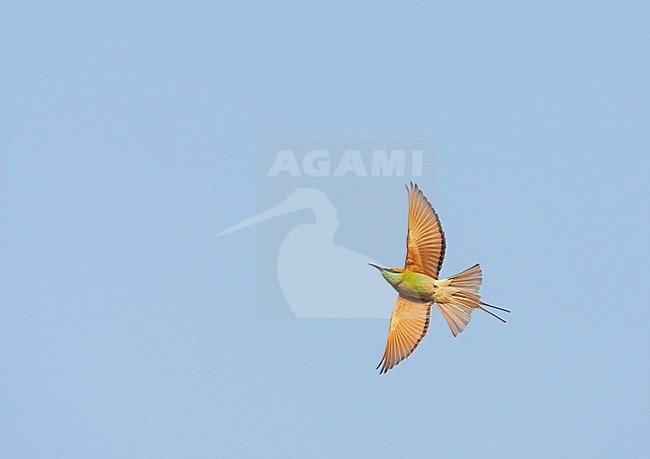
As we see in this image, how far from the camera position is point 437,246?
10609 millimetres

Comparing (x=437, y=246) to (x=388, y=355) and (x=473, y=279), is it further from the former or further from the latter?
(x=388, y=355)

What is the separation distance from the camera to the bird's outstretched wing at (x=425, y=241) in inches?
419

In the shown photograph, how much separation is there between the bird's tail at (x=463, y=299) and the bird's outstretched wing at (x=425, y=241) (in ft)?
0.84

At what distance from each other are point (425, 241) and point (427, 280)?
→ 0.35 metres

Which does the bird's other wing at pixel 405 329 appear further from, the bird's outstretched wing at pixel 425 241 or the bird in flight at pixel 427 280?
the bird's outstretched wing at pixel 425 241

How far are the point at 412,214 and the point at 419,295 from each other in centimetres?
73

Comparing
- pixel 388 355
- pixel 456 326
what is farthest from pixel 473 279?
pixel 388 355

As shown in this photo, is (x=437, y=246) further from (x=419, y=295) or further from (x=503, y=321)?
(x=503, y=321)

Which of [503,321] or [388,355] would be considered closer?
[503,321]

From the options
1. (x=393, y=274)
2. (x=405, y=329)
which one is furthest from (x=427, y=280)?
(x=405, y=329)

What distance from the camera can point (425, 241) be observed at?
10672mm

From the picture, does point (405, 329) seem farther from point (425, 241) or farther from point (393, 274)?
point (425, 241)

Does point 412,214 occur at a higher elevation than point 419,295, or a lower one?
higher

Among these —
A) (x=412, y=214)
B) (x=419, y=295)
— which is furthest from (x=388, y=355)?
(x=412, y=214)
